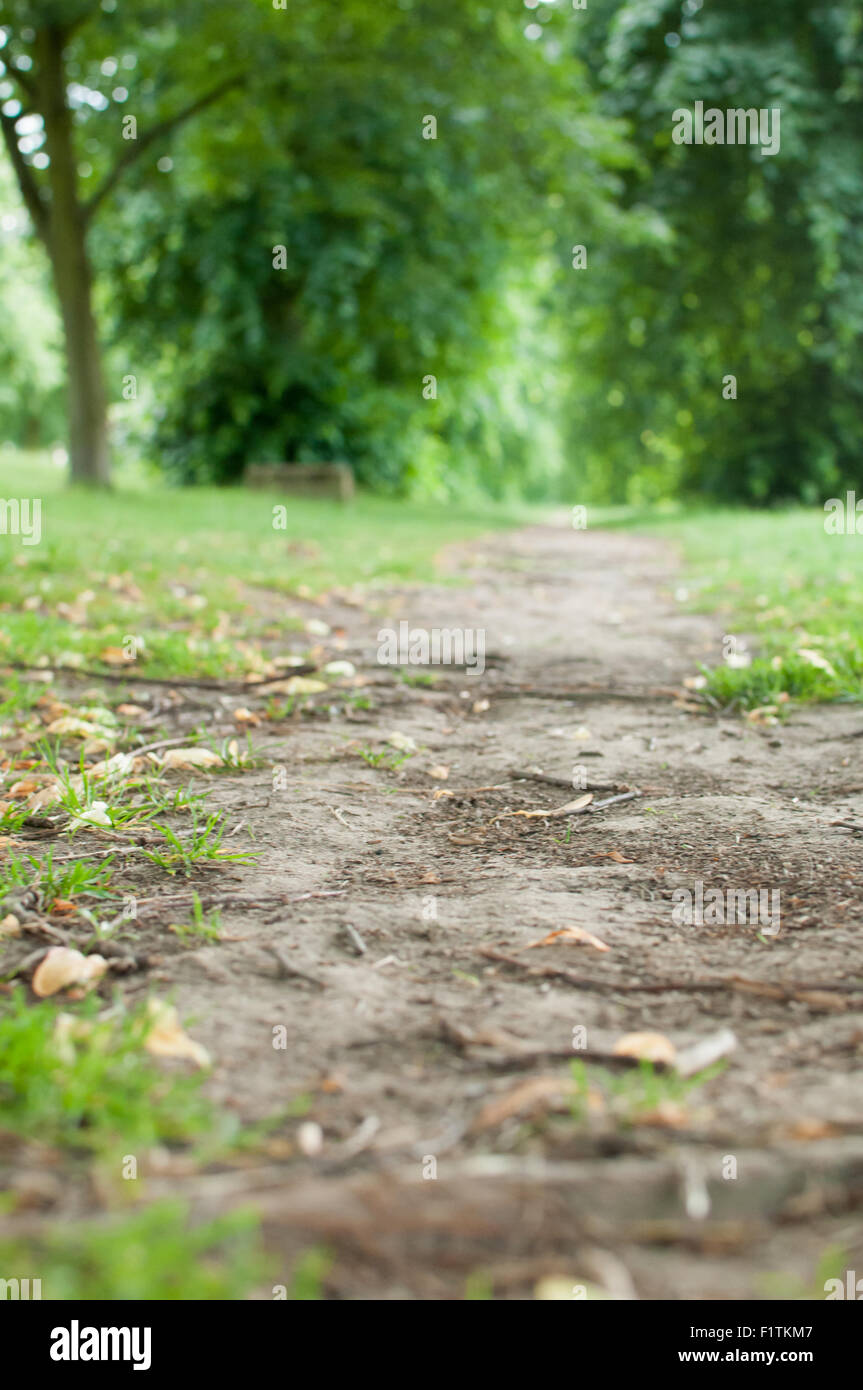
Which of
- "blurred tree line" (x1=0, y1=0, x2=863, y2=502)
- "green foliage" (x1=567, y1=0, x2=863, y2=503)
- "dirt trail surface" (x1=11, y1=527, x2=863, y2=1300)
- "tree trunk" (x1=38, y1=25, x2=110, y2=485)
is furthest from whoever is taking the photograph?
"green foliage" (x1=567, y1=0, x2=863, y2=503)

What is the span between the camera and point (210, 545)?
26.5 ft

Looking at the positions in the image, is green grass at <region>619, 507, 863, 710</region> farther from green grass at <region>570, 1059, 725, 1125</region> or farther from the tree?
the tree

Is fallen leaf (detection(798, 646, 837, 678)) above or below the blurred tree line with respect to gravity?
below

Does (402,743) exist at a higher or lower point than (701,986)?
higher

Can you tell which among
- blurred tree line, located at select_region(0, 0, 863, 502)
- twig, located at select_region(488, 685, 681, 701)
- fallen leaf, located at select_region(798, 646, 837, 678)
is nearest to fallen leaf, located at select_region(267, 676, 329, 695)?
twig, located at select_region(488, 685, 681, 701)

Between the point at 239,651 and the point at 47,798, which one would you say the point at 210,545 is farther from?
the point at 47,798

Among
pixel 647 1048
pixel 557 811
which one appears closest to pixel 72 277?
pixel 557 811

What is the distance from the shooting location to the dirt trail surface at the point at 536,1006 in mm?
1154

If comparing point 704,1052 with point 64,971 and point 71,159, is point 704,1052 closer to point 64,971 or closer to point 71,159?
point 64,971

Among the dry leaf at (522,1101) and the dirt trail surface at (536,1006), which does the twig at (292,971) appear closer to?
the dirt trail surface at (536,1006)

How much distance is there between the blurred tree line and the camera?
1260 centimetres

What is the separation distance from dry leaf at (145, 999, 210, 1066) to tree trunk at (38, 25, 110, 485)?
502 inches

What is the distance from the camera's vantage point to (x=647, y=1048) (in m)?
1.47

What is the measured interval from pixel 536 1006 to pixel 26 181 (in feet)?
45.6
